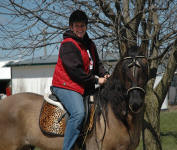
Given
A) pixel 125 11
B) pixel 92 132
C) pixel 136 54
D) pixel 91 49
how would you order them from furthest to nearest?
pixel 125 11, pixel 91 49, pixel 92 132, pixel 136 54

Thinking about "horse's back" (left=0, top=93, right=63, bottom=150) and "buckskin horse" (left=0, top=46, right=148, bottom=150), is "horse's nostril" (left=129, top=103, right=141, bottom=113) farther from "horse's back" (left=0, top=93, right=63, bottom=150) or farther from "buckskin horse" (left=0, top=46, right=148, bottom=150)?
"horse's back" (left=0, top=93, right=63, bottom=150)

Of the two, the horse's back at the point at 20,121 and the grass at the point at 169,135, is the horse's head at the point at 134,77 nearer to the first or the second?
the horse's back at the point at 20,121

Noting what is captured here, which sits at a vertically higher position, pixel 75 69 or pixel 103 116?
pixel 75 69

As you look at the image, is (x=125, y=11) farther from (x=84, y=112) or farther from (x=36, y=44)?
(x=84, y=112)

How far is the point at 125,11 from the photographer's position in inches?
197

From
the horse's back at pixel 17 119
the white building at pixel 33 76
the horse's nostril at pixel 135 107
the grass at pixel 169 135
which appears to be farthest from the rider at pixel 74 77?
the white building at pixel 33 76

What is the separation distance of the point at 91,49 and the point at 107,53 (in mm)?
1860

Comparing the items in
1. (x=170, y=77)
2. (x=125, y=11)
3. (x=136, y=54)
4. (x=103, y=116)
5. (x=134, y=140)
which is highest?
(x=125, y=11)

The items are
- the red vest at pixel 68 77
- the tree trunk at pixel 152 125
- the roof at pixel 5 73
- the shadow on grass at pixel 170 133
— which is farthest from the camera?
the roof at pixel 5 73

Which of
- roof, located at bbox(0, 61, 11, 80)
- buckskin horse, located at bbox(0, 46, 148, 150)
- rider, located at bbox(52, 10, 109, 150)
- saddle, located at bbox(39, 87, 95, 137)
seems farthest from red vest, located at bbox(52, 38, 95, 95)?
roof, located at bbox(0, 61, 11, 80)

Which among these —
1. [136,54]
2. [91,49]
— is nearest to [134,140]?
[136,54]

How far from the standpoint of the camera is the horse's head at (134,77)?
284cm

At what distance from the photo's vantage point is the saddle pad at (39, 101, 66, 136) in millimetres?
3580

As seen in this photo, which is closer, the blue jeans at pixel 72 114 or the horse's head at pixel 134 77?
the horse's head at pixel 134 77
